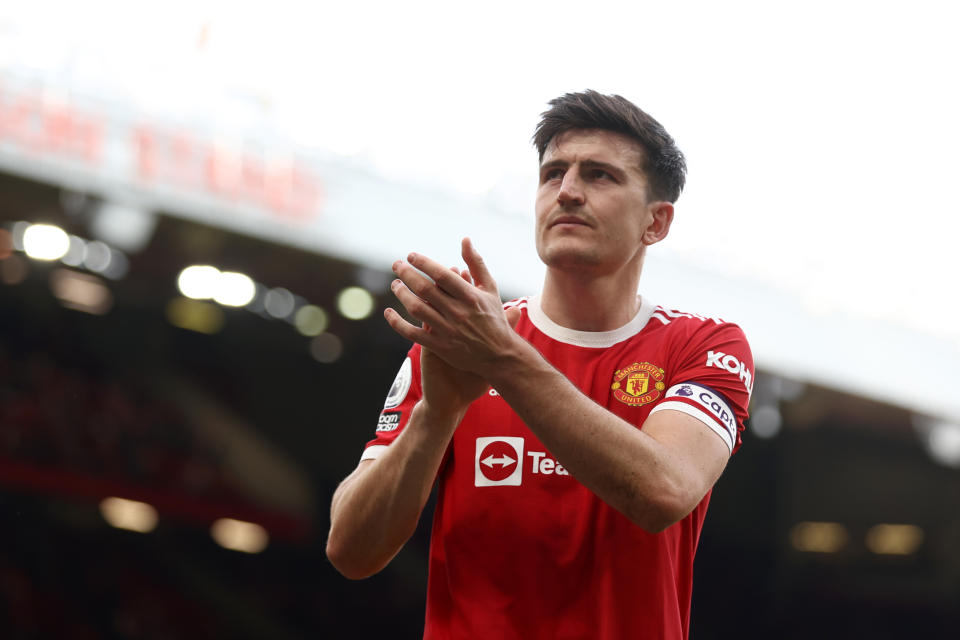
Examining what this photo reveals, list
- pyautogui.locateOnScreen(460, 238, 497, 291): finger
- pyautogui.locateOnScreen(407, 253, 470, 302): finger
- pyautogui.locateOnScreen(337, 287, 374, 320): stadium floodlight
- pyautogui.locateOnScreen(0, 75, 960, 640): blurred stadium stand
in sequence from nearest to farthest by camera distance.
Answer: pyautogui.locateOnScreen(407, 253, 470, 302): finger
pyautogui.locateOnScreen(460, 238, 497, 291): finger
pyautogui.locateOnScreen(0, 75, 960, 640): blurred stadium stand
pyautogui.locateOnScreen(337, 287, 374, 320): stadium floodlight

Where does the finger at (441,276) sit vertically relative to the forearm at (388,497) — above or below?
above

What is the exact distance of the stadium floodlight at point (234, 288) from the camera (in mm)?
11789

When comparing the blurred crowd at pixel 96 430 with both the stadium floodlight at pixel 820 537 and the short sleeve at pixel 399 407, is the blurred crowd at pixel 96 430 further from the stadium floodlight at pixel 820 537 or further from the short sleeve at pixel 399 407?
the short sleeve at pixel 399 407

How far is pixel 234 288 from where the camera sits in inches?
483

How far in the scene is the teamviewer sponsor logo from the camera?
7.25 ft

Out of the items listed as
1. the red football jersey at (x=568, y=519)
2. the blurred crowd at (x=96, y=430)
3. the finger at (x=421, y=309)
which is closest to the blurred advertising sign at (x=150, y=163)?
the blurred crowd at (x=96, y=430)

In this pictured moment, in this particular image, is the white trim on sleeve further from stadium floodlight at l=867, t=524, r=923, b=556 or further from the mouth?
stadium floodlight at l=867, t=524, r=923, b=556

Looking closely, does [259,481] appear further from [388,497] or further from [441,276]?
[441,276]

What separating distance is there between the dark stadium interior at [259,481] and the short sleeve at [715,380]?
7.28 m

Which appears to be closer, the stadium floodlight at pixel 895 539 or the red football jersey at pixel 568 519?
the red football jersey at pixel 568 519

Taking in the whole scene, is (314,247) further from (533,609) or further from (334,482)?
(334,482)

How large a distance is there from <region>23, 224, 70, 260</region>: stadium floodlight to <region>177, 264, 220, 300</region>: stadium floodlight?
4.96ft

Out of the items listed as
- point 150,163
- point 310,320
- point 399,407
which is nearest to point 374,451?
point 399,407

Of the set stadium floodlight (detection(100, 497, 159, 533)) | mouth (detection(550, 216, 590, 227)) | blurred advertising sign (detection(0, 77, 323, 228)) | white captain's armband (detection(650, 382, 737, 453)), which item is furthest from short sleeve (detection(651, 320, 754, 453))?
stadium floodlight (detection(100, 497, 159, 533))
